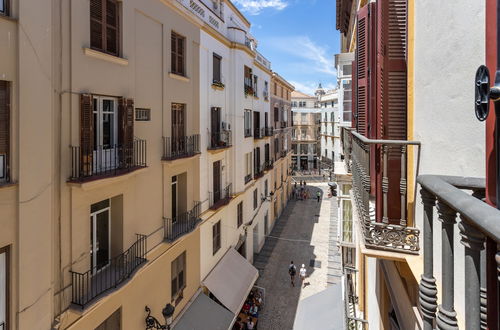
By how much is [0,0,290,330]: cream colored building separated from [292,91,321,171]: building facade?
50.7 m

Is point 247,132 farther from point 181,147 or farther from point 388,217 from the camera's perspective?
point 388,217

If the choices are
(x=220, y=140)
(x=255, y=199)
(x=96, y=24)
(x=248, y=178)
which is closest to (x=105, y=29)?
Result: (x=96, y=24)

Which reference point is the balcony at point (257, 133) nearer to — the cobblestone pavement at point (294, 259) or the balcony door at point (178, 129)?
the cobblestone pavement at point (294, 259)

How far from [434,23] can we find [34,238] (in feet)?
25.4

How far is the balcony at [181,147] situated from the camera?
1191 cm

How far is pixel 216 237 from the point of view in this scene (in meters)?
17.3

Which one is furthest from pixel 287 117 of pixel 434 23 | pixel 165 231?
pixel 434 23

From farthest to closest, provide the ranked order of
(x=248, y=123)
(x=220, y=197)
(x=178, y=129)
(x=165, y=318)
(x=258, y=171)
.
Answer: (x=258, y=171) < (x=248, y=123) < (x=220, y=197) < (x=178, y=129) < (x=165, y=318)

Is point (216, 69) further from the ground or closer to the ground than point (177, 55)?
further from the ground

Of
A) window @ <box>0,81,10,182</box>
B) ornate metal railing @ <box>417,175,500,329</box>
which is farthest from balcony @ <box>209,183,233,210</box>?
ornate metal railing @ <box>417,175,500,329</box>

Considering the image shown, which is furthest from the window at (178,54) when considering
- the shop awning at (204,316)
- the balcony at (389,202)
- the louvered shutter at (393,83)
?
the shop awning at (204,316)

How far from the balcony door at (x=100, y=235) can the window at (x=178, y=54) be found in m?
6.19

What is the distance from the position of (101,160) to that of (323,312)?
10.6 m

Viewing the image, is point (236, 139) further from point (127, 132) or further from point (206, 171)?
point (127, 132)
